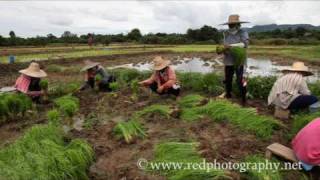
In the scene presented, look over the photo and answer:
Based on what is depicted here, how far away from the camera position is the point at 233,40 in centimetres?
638

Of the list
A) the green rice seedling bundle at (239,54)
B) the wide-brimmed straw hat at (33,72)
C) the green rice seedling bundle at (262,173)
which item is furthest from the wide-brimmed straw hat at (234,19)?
the wide-brimmed straw hat at (33,72)

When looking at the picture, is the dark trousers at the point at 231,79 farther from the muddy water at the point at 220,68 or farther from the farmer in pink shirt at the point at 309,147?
the muddy water at the point at 220,68

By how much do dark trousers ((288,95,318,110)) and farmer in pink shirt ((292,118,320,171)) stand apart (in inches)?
69.2

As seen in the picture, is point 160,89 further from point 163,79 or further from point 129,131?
point 129,131

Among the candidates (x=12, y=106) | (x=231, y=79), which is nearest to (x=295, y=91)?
(x=231, y=79)

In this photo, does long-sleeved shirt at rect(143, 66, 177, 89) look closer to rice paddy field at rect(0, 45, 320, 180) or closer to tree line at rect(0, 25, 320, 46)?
rice paddy field at rect(0, 45, 320, 180)

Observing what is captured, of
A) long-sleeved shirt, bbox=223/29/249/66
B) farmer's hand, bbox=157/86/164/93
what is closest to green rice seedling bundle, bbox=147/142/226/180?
farmer's hand, bbox=157/86/164/93

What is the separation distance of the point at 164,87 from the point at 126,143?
7.65 feet

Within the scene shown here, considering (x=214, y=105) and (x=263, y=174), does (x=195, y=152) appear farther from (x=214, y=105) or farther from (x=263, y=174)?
(x=214, y=105)

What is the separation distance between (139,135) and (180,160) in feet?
3.89

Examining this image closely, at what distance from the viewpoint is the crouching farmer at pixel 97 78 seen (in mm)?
7551

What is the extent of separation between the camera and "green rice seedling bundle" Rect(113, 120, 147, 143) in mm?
4492

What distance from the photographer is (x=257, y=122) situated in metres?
4.64

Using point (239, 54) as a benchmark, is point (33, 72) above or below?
below
